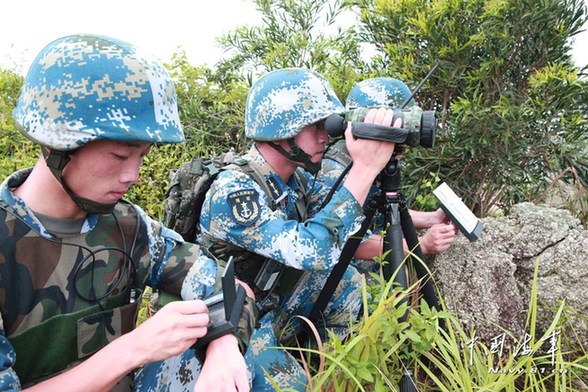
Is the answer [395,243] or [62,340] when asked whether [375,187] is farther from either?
[62,340]

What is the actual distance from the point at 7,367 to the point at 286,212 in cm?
148

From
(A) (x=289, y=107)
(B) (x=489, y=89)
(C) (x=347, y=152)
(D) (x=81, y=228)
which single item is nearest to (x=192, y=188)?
(A) (x=289, y=107)

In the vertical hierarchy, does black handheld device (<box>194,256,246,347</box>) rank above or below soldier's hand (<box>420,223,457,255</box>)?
below

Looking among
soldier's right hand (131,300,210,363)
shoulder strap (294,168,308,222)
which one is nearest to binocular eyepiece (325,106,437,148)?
shoulder strap (294,168,308,222)

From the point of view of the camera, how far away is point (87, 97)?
1463mm

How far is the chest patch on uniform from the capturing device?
212 cm

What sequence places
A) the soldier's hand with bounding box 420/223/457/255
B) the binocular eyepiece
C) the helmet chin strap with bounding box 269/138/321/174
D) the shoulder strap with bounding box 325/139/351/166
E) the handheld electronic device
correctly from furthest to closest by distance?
the shoulder strap with bounding box 325/139/351/166, the soldier's hand with bounding box 420/223/457/255, the handheld electronic device, the helmet chin strap with bounding box 269/138/321/174, the binocular eyepiece

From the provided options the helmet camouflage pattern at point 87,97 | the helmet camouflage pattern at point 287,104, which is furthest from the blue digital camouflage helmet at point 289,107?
the helmet camouflage pattern at point 87,97

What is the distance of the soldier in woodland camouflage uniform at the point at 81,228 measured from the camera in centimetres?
140

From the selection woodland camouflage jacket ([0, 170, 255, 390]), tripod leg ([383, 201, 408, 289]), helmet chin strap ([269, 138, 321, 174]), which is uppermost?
helmet chin strap ([269, 138, 321, 174])

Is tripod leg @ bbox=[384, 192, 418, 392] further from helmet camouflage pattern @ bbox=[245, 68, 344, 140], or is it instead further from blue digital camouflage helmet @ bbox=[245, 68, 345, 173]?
helmet camouflage pattern @ bbox=[245, 68, 344, 140]

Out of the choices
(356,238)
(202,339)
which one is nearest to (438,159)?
(356,238)

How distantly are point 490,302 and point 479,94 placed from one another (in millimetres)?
1406

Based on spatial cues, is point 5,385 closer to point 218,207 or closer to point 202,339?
point 202,339
